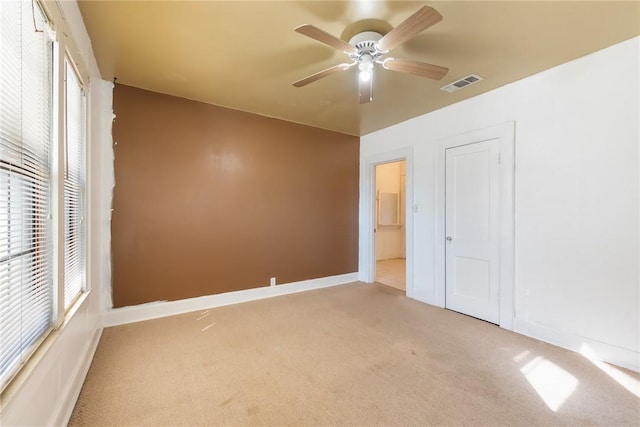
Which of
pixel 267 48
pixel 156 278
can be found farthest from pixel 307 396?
pixel 267 48

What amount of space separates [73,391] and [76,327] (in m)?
0.39

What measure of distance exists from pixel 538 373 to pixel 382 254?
5.07m

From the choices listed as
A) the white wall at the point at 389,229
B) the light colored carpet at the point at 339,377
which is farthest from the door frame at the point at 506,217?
the white wall at the point at 389,229

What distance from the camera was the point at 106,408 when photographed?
5.71 feet

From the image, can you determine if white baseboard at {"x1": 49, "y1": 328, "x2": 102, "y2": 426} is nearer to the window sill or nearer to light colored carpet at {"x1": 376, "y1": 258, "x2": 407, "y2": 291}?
the window sill

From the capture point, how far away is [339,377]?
208cm

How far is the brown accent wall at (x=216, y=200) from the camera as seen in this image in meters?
3.14

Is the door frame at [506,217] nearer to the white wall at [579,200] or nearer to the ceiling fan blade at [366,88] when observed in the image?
the white wall at [579,200]

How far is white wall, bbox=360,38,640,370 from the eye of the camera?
223 centimetres

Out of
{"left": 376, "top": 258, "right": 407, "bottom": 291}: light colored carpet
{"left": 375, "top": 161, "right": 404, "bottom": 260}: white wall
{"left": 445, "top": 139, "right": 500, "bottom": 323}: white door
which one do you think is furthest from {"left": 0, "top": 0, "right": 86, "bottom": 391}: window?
{"left": 375, "top": 161, "right": 404, "bottom": 260}: white wall

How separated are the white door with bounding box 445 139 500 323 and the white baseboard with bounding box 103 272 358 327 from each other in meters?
1.97

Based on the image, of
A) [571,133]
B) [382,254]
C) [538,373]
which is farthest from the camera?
[382,254]

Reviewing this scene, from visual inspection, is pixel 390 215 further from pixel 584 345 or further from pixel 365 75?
pixel 365 75

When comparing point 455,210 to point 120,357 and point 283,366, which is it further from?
point 120,357
